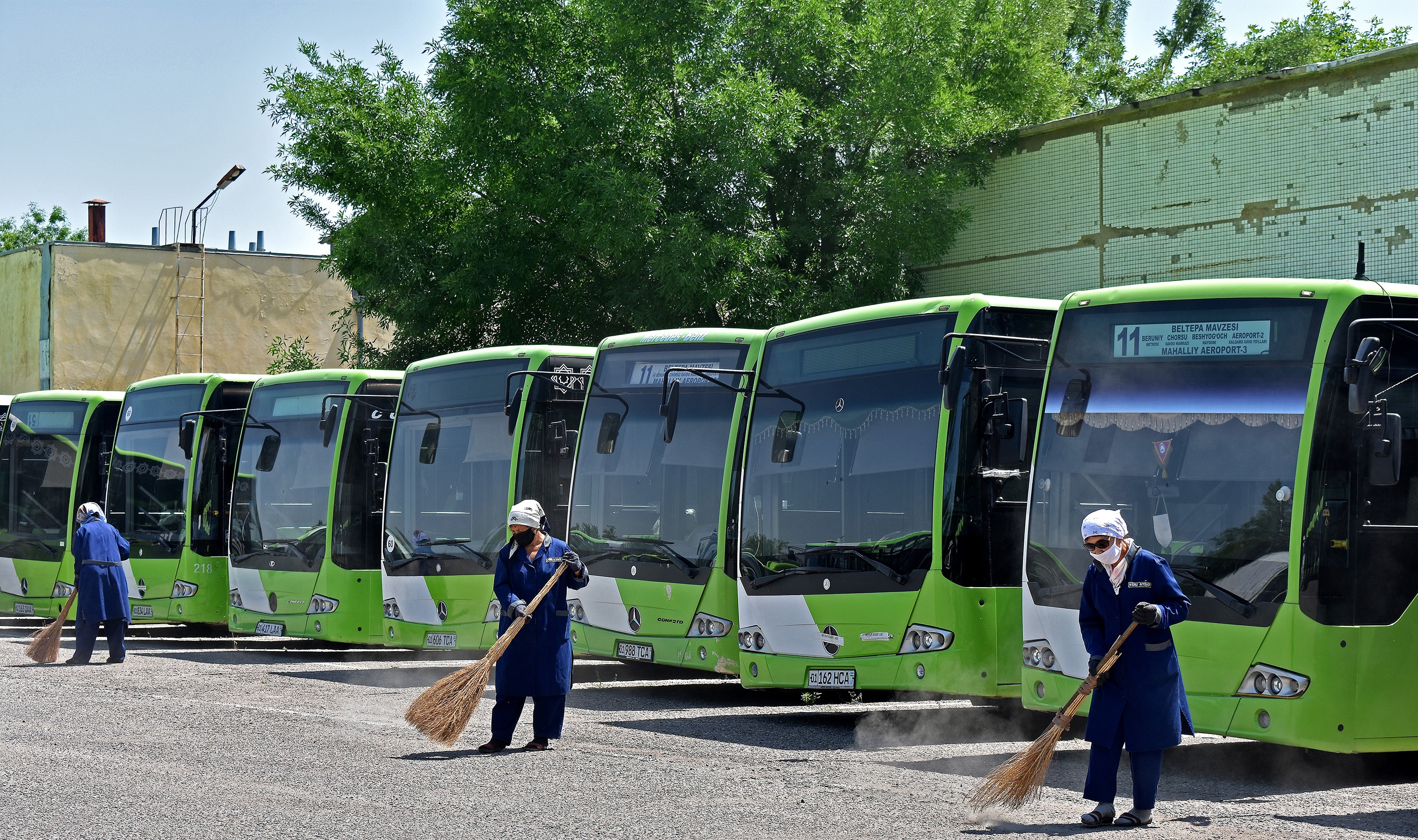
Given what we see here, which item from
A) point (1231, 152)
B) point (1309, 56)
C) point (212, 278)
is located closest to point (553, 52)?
point (1231, 152)

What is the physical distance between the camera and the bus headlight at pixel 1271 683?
899 cm

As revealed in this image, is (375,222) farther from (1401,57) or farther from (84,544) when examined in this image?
(1401,57)

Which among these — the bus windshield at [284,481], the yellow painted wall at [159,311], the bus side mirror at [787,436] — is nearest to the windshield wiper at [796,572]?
the bus side mirror at [787,436]

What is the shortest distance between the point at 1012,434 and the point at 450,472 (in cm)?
712

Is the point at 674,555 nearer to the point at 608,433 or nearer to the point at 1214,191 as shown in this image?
the point at 608,433

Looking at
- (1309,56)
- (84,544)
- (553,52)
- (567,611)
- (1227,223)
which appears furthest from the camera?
(1309,56)

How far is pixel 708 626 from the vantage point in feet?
43.9

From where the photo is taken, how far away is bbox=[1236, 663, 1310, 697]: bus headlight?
8992 millimetres

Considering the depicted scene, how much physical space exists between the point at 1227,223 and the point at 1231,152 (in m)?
0.92

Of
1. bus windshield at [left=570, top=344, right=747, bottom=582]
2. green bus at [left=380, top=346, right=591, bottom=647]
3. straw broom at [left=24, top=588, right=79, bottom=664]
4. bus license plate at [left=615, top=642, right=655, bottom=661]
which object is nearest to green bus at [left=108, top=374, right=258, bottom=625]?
straw broom at [left=24, top=588, right=79, bottom=664]

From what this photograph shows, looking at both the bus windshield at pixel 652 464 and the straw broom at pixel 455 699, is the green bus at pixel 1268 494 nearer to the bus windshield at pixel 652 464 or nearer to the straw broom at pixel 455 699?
the straw broom at pixel 455 699

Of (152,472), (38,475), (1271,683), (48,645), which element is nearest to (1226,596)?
(1271,683)

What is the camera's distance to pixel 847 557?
11.9 m

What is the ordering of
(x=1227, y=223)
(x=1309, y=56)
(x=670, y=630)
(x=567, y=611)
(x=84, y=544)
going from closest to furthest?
(x=567, y=611)
(x=670, y=630)
(x=84, y=544)
(x=1227, y=223)
(x=1309, y=56)
